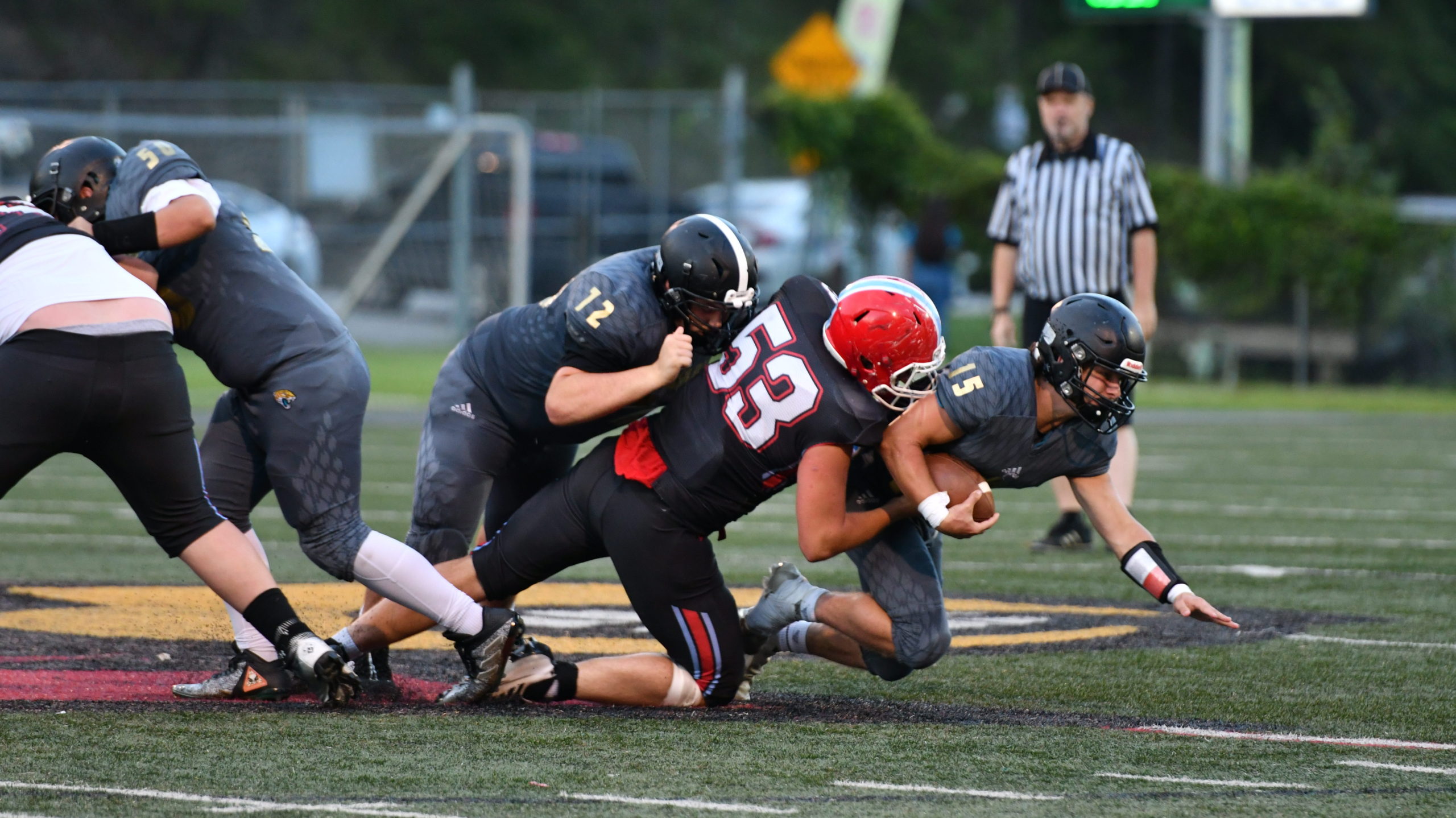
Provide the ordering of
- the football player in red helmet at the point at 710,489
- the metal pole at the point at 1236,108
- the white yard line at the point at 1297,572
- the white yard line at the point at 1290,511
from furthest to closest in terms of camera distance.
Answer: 1. the metal pole at the point at 1236,108
2. the white yard line at the point at 1290,511
3. the white yard line at the point at 1297,572
4. the football player in red helmet at the point at 710,489

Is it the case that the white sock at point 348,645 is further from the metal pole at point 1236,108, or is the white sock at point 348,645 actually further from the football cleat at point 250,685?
the metal pole at point 1236,108

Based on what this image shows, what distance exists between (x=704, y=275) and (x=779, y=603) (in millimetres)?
933

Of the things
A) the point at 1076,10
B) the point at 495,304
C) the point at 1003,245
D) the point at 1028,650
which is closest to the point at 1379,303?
the point at 1076,10

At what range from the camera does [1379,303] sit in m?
19.2

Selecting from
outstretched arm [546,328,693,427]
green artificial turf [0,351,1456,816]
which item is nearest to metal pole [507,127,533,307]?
green artificial turf [0,351,1456,816]

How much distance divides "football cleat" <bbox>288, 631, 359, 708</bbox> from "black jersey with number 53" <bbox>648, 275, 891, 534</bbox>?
0.90 meters

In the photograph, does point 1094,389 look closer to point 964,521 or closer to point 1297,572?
point 964,521

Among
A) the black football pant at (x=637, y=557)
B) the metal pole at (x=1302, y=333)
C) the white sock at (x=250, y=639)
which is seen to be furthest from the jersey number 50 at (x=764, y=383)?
the metal pole at (x=1302, y=333)

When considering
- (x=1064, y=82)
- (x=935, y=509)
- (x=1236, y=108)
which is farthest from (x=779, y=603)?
(x=1236, y=108)

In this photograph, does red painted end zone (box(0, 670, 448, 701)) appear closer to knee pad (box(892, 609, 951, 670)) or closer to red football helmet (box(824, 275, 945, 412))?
knee pad (box(892, 609, 951, 670))

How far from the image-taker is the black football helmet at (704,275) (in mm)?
4641

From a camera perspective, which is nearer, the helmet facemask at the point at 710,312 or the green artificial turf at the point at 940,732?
the green artificial turf at the point at 940,732

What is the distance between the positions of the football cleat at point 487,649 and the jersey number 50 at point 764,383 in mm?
766

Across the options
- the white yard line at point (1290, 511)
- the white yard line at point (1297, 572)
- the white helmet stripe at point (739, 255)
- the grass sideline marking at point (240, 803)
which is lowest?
the white yard line at point (1290, 511)
